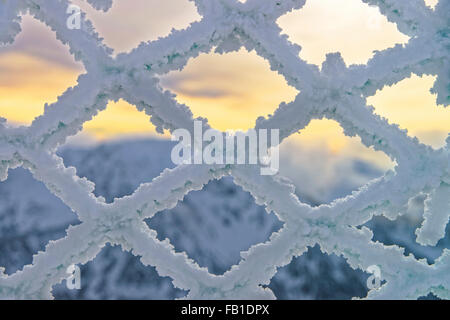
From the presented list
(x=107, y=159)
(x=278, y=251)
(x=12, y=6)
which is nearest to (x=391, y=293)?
(x=278, y=251)

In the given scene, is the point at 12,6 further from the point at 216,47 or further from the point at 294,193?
the point at 294,193

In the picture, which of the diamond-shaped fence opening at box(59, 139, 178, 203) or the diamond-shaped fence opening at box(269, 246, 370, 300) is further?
the diamond-shaped fence opening at box(59, 139, 178, 203)

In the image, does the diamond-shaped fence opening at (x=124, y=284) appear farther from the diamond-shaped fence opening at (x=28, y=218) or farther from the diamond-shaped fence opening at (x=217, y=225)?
the diamond-shaped fence opening at (x=28, y=218)

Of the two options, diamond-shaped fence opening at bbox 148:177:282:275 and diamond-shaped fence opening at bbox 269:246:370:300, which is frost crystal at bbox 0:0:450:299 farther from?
diamond-shaped fence opening at bbox 148:177:282:275

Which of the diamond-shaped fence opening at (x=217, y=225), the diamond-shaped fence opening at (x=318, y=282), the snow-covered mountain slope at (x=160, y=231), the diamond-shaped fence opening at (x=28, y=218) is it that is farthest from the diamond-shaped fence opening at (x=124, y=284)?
the diamond-shaped fence opening at (x=318, y=282)

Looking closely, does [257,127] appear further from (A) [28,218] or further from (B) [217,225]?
(A) [28,218]

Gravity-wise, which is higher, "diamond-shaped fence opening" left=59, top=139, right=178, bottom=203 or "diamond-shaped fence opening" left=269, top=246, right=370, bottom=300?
"diamond-shaped fence opening" left=59, top=139, right=178, bottom=203

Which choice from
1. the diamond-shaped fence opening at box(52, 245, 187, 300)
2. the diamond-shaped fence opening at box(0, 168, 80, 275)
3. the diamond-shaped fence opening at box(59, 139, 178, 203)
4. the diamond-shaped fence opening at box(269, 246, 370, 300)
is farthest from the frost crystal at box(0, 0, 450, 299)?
the diamond-shaped fence opening at box(0, 168, 80, 275)

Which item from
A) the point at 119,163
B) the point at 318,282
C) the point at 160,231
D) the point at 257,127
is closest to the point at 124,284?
the point at 160,231
